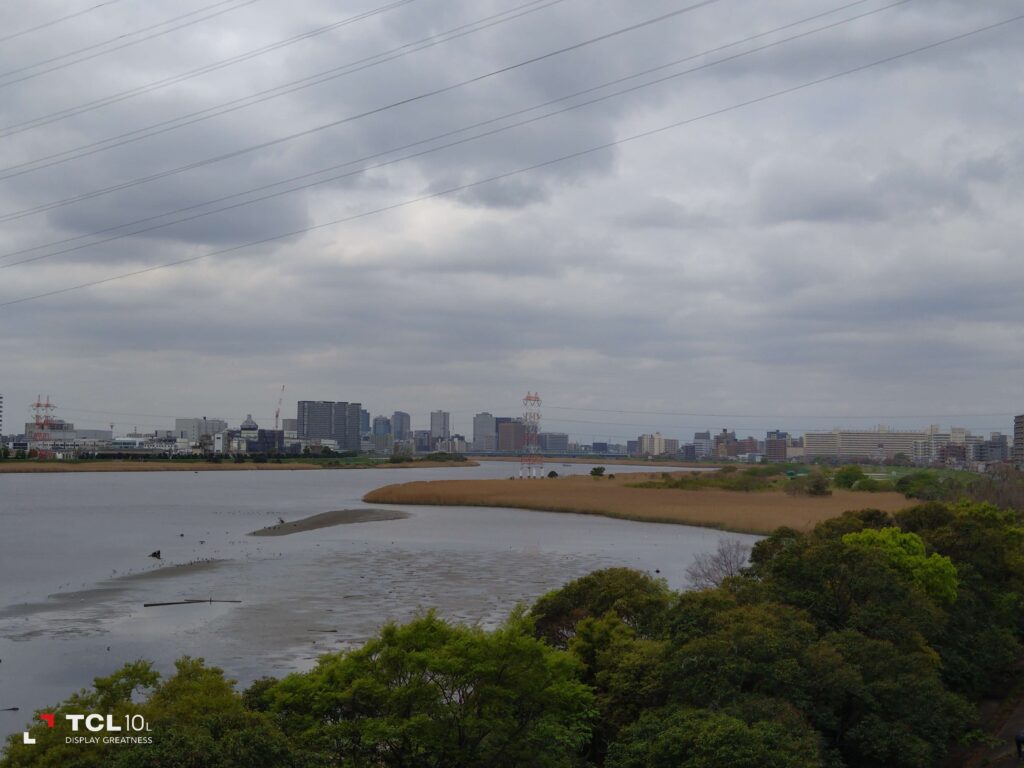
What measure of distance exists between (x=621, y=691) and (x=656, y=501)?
72374 mm

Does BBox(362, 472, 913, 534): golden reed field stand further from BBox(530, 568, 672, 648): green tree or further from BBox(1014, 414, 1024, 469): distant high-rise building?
BBox(1014, 414, 1024, 469): distant high-rise building

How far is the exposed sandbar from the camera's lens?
62219 mm

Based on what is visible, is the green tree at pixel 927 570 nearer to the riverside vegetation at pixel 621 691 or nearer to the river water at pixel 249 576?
the riverside vegetation at pixel 621 691

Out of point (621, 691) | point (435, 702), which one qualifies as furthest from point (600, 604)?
point (435, 702)

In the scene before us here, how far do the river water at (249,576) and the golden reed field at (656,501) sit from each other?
377cm

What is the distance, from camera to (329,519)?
71750 mm

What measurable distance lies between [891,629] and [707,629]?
542cm

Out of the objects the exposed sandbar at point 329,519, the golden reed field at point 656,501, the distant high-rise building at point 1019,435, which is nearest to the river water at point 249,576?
the exposed sandbar at point 329,519

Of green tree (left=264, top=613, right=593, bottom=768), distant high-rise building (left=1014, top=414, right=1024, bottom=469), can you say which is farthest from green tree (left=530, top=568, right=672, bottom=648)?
distant high-rise building (left=1014, top=414, right=1024, bottom=469)

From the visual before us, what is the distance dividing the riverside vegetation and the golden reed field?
42916mm

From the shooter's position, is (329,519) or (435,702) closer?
(435,702)

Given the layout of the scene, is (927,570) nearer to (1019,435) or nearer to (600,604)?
(600,604)

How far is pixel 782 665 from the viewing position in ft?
53.3

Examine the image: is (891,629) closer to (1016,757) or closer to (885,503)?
(1016,757)
